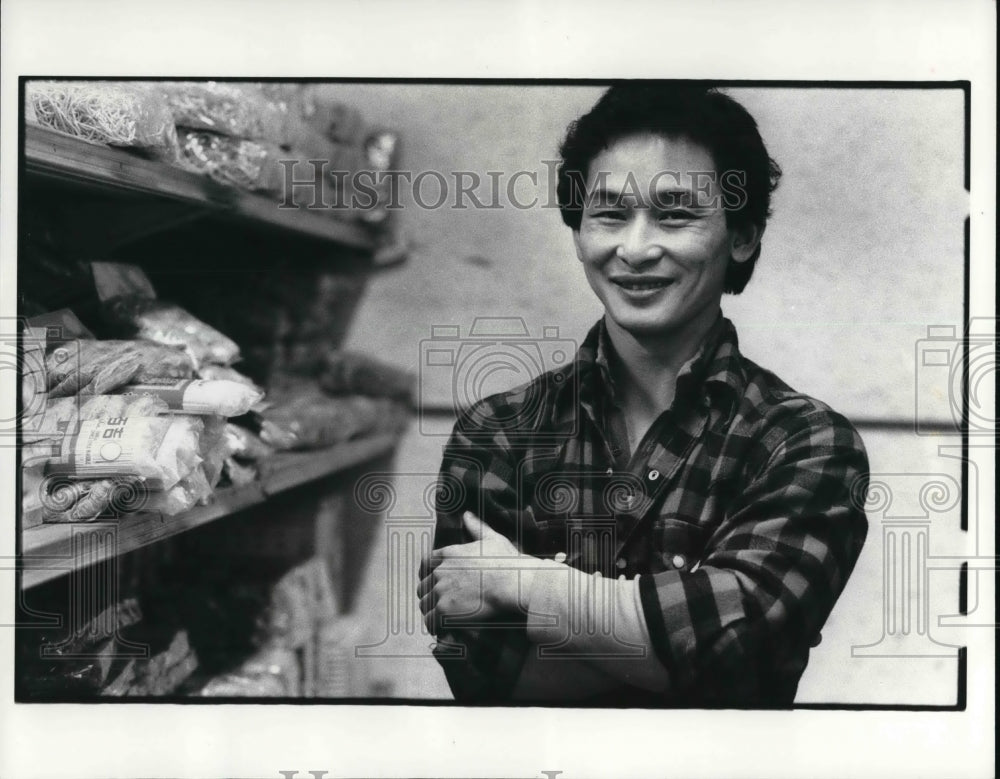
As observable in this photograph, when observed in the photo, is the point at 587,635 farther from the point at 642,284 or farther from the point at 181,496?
the point at 181,496

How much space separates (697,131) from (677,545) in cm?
68

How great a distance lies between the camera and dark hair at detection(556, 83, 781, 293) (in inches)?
66.0

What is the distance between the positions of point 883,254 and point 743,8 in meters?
0.47

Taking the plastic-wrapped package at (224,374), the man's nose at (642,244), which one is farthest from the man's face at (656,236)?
the plastic-wrapped package at (224,374)

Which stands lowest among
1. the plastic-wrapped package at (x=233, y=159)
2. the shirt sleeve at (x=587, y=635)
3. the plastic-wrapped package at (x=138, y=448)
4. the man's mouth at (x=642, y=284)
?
the shirt sleeve at (x=587, y=635)

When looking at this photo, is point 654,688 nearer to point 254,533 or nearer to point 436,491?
point 436,491

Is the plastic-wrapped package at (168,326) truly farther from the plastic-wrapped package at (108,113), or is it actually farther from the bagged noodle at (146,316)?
the plastic-wrapped package at (108,113)

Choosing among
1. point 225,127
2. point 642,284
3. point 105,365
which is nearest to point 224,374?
point 105,365

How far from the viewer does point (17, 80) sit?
1.69m

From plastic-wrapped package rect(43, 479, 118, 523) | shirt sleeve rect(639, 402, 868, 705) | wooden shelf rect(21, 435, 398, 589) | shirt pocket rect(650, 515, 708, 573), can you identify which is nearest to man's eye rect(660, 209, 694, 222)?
shirt sleeve rect(639, 402, 868, 705)

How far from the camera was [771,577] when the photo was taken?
1.64 m

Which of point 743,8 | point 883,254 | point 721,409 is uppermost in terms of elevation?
point 743,8

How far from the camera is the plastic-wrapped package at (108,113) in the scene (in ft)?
5.29

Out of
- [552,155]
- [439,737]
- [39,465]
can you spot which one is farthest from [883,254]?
[39,465]
